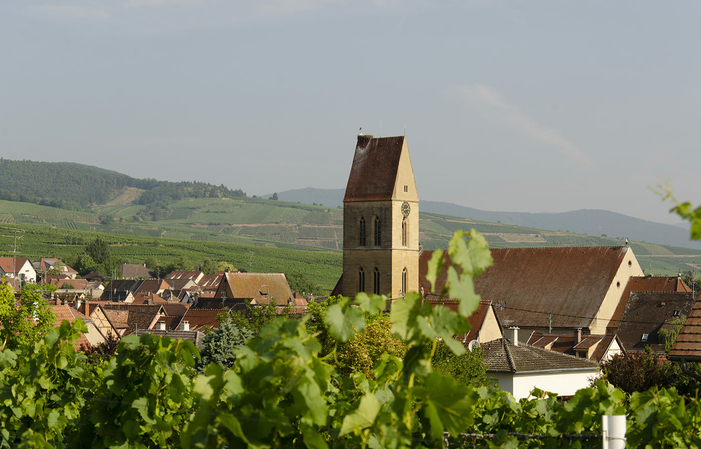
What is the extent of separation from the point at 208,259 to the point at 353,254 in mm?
127996

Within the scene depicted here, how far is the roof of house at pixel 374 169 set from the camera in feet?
190

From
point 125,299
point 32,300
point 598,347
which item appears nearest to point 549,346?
point 598,347

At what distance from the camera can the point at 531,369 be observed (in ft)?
109

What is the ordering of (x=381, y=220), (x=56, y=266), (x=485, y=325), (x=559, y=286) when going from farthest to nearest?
(x=56, y=266), (x=559, y=286), (x=381, y=220), (x=485, y=325)

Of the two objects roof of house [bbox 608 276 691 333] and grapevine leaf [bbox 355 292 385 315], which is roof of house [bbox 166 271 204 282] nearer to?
roof of house [bbox 608 276 691 333]

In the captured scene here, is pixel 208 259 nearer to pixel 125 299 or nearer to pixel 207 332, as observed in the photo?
pixel 125 299

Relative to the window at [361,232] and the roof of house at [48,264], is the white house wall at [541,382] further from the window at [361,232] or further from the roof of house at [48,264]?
the roof of house at [48,264]

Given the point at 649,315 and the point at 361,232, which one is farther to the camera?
the point at 361,232


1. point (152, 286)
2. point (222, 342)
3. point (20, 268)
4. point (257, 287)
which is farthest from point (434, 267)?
point (20, 268)

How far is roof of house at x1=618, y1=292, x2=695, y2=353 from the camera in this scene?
54.5 m

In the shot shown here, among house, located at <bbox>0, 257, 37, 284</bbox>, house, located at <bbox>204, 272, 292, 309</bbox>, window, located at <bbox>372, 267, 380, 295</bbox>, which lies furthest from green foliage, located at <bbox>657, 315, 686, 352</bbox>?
house, located at <bbox>0, 257, 37, 284</bbox>

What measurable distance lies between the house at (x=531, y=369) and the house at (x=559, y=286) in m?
20.4

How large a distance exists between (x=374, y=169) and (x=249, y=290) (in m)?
32.5

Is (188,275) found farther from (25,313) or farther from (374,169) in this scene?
(25,313)
